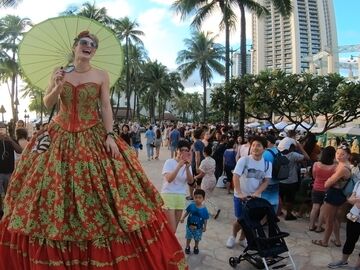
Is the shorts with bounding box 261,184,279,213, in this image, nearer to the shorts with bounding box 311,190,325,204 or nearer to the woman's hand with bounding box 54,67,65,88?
the shorts with bounding box 311,190,325,204

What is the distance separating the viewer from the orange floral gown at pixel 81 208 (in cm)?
284

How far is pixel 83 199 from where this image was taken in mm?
2922

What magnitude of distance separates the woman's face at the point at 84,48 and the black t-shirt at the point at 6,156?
12.3 feet

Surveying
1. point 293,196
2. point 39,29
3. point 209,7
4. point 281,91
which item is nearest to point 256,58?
point 209,7

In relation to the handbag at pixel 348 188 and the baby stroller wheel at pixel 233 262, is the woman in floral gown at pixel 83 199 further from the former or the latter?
the handbag at pixel 348 188

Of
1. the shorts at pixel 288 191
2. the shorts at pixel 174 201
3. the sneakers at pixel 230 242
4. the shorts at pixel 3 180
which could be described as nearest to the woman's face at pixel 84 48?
the shorts at pixel 174 201

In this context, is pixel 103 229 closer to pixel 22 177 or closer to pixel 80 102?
pixel 22 177

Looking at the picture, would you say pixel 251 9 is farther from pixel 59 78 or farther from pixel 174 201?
pixel 59 78

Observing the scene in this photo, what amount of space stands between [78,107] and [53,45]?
0.63 metres

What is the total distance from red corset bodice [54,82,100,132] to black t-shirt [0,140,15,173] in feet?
11.8

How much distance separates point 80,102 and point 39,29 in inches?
29.1

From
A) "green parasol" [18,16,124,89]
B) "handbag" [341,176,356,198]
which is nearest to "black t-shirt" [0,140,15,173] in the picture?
"green parasol" [18,16,124,89]

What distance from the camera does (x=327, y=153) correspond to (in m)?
6.53

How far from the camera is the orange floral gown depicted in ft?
9.30
